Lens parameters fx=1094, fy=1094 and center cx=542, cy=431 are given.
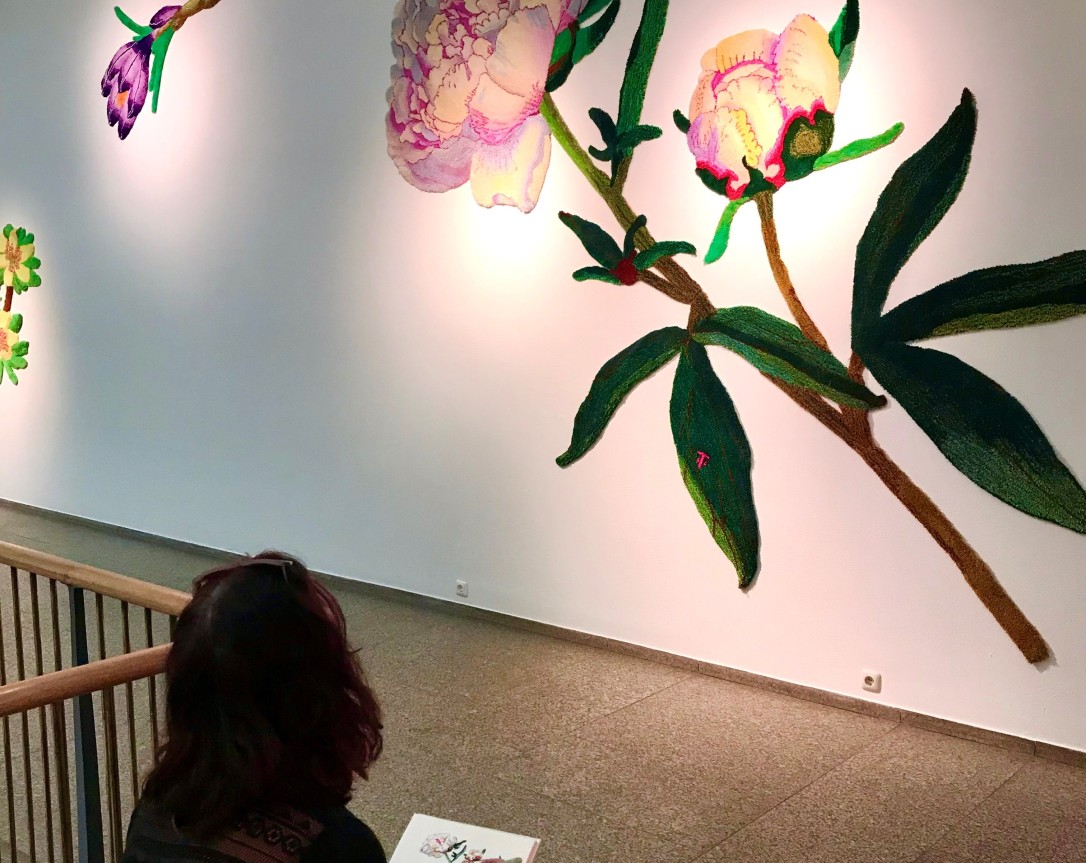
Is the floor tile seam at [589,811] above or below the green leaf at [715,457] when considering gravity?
below

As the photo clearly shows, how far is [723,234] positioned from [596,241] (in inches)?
23.4

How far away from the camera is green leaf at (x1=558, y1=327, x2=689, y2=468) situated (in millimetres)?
4387

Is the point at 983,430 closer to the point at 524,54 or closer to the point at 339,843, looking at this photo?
the point at 524,54

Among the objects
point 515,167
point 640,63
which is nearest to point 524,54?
point 515,167

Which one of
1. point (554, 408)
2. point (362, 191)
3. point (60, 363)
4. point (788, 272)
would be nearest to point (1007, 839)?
point (788, 272)

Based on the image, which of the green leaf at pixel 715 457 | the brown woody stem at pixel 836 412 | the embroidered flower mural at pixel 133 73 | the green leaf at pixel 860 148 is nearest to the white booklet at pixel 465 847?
the brown woody stem at pixel 836 412

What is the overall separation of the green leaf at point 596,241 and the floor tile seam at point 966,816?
2369 millimetres

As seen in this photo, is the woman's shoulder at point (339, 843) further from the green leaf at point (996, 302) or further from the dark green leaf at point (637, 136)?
the dark green leaf at point (637, 136)

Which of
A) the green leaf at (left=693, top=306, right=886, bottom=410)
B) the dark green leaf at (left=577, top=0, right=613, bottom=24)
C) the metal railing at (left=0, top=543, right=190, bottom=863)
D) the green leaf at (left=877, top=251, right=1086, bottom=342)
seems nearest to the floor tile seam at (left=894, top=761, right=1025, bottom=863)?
the green leaf at (left=693, top=306, right=886, bottom=410)

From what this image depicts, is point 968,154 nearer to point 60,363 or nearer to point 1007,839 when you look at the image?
point 1007,839

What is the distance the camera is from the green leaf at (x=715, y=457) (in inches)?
166

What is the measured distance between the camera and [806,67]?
3896 mm

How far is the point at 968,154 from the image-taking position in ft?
11.9

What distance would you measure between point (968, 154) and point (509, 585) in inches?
104
